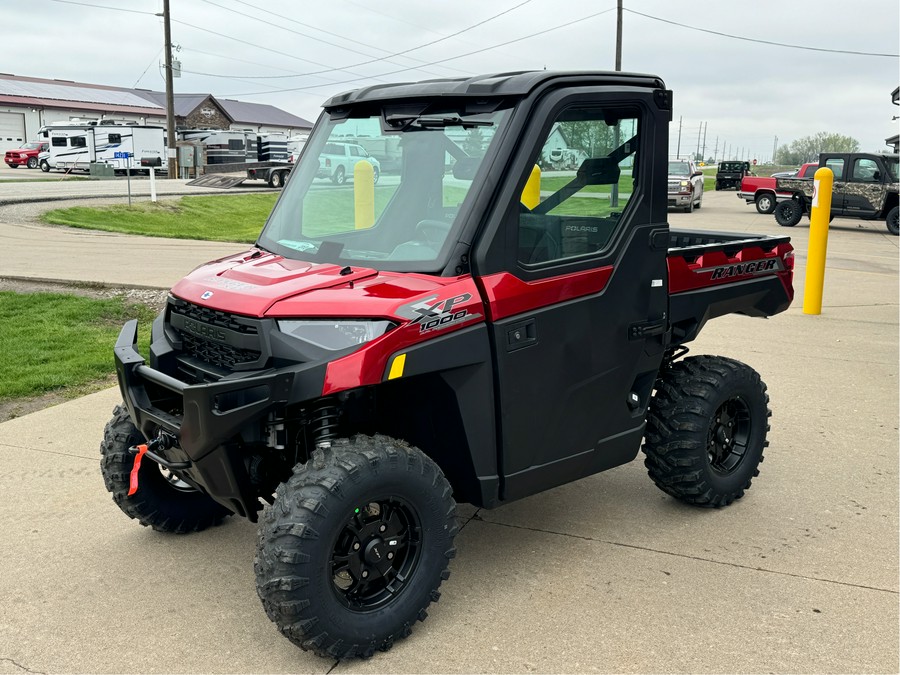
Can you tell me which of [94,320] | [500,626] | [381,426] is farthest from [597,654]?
[94,320]

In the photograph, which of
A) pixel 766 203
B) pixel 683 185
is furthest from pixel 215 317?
pixel 766 203

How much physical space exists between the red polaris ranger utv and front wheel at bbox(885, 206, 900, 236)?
22121mm

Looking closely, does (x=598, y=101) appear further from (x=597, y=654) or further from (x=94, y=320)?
(x=94, y=320)

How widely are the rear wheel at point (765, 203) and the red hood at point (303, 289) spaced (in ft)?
93.1

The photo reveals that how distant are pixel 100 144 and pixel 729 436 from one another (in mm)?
42365

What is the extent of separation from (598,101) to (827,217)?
7.77 metres

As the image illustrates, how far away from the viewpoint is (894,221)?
2372 cm

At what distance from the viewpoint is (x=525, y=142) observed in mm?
3533

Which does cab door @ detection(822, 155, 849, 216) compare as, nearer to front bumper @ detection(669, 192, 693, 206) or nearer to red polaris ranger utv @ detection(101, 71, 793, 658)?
front bumper @ detection(669, 192, 693, 206)

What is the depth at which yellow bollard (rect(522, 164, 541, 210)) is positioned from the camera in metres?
3.57

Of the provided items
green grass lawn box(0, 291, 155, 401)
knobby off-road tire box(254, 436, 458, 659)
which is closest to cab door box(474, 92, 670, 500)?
knobby off-road tire box(254, 436, 458, 659)

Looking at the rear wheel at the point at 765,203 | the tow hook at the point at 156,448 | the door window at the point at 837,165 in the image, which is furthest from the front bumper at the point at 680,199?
the tow hook at the point at 156,448

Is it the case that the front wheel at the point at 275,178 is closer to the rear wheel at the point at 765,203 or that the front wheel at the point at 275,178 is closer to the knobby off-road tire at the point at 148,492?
the rear wheel at the point at 765,203

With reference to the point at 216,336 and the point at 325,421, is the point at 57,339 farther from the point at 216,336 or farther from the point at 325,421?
the point at 325,421
